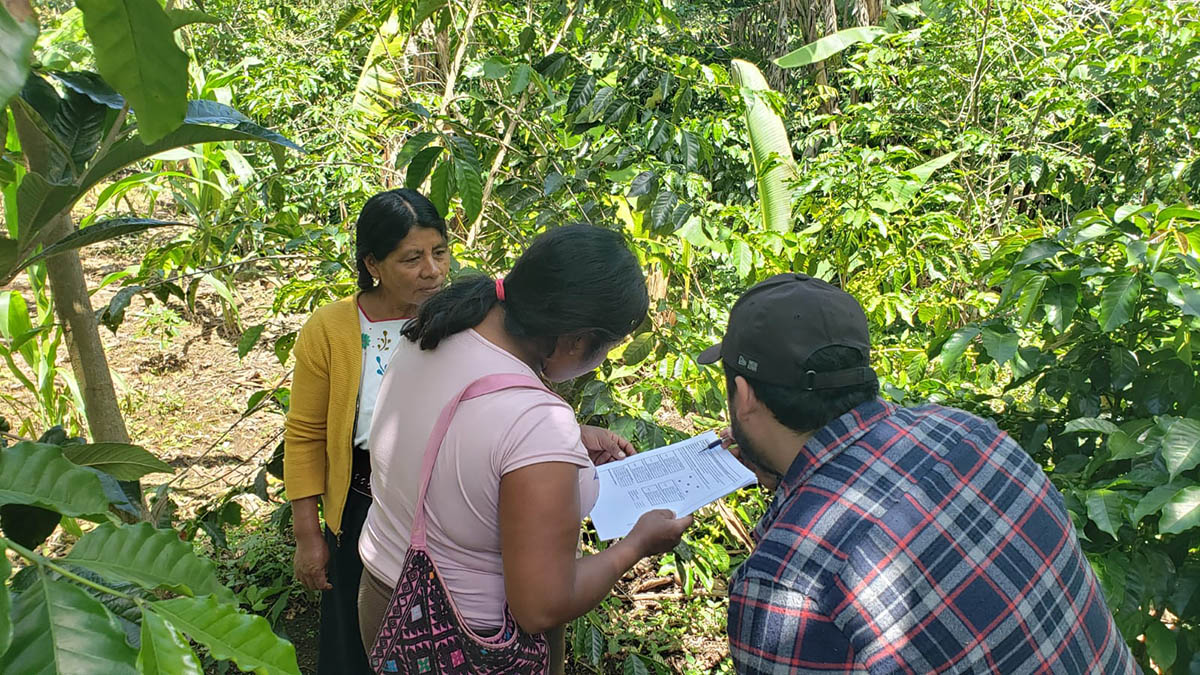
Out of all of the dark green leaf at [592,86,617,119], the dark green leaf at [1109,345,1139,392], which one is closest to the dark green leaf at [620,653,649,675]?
the dark green leaf at [1109,345,1139,392]

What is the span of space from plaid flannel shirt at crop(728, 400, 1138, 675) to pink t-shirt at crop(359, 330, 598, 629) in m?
0.35

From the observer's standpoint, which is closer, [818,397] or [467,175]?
[818,397]

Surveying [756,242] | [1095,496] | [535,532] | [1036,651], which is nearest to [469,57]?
[756,242]

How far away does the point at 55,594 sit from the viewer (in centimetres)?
55

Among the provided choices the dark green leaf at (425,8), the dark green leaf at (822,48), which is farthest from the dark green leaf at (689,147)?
the dark green leaf at (822,48)

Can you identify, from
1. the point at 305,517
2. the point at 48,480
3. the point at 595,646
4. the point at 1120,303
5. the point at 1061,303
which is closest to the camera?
the point at 48,480

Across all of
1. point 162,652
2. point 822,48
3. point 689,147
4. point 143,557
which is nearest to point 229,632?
point 162,652

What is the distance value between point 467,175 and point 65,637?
1491 mm

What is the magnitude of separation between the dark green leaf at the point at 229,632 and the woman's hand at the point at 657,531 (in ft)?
2.83

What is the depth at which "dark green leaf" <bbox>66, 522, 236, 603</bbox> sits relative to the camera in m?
0.70

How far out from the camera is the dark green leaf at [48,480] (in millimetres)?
757

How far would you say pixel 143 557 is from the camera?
28.7 inches

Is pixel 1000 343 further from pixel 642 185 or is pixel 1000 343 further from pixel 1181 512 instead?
pixel 642 185

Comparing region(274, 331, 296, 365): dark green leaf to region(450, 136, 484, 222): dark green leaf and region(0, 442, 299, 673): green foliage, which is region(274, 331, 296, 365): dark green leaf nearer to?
region(450, 136, 484, 222): dark green leaf
